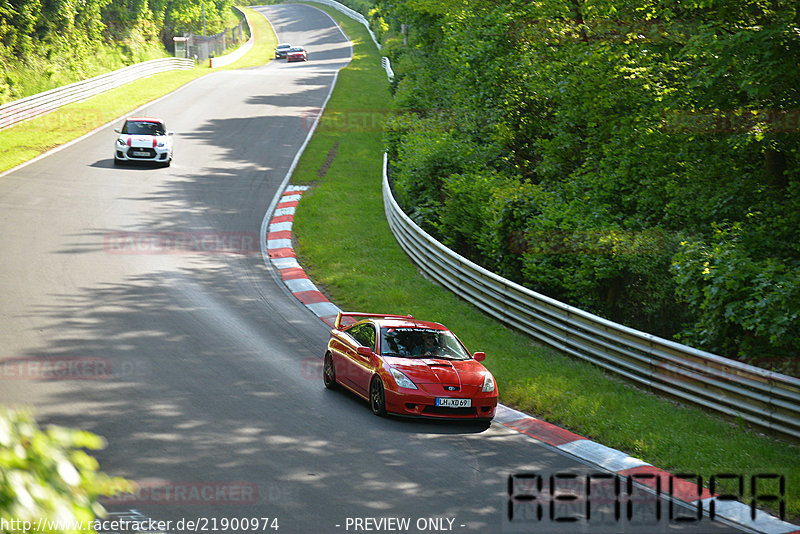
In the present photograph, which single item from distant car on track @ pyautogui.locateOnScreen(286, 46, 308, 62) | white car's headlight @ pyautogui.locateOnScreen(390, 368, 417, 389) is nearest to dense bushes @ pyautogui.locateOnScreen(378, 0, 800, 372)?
white car's headlight @ pyautogui.locateOnScreen(390, 368, 417, 389)

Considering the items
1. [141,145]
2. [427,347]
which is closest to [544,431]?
[427,347]

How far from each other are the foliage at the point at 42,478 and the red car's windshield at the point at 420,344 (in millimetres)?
8856

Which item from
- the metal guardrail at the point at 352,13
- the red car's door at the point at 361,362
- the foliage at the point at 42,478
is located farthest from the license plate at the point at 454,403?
the metal guardrail at the point at 352,13

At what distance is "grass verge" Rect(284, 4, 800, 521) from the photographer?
30.6ft

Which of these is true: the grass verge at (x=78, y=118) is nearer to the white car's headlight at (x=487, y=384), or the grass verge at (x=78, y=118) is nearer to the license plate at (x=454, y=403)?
the license plate at (x=454, y=403)

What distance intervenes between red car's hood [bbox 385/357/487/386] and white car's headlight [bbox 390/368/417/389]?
0.05 m

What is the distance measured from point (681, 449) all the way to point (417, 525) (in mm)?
3777

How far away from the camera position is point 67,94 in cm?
3828

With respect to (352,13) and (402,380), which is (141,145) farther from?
(352,13)

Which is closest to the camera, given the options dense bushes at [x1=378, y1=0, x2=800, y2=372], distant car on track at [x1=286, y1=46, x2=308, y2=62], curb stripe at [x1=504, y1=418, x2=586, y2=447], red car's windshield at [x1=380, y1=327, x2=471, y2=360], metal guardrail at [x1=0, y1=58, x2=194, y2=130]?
curb stripe at [x1=504, y1=418, x2=586, y2=447]

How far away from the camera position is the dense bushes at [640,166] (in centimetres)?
1229

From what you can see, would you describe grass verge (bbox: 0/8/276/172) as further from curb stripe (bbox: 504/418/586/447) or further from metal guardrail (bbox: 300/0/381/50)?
metal guardrail (bbox: 300/0/381/50)

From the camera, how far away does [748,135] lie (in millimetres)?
14648

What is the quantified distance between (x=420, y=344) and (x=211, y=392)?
9.96 feet
